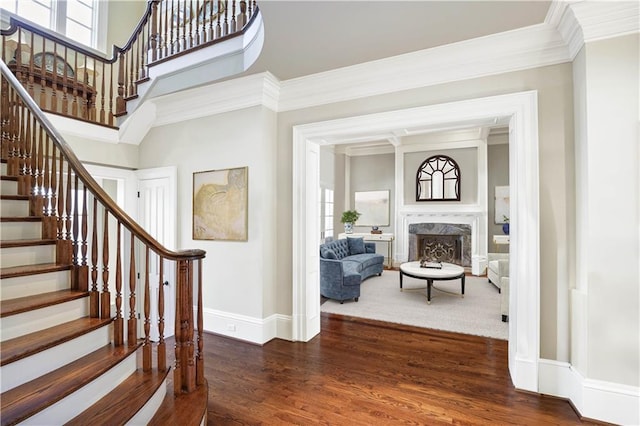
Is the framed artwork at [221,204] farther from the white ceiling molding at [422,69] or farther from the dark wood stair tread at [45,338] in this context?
the dark wood stair tread at [45,338]

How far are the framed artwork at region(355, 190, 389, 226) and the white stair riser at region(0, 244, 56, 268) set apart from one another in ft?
24.4

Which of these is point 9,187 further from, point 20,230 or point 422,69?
point 422,69

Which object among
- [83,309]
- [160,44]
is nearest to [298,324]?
[83,309]

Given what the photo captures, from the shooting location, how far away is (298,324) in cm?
349

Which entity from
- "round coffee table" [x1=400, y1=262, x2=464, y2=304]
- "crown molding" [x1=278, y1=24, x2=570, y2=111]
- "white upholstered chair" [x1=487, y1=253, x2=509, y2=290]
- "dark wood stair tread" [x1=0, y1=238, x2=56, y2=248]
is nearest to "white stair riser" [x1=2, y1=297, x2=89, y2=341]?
"dark wood stair tread" [x1=0, y1=238, x2=56, y2=248]

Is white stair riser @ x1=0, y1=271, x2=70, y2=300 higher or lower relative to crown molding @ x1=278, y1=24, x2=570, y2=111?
lower

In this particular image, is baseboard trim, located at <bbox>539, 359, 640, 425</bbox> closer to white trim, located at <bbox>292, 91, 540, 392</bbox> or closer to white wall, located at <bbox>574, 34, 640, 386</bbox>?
white wall, located at <bbox>574, 34, 640, 386</bbox>

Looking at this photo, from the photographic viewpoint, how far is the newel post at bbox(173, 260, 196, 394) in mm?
2178

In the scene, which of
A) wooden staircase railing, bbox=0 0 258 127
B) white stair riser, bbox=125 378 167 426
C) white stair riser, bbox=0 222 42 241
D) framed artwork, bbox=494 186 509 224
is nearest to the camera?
white stair riser, bbox=125 378 167 426

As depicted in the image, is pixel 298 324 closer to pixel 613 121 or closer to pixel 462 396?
pixel 462 396

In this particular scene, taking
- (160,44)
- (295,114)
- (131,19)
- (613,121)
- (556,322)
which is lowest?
(556,322)

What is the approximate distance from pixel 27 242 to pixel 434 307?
15.6ft

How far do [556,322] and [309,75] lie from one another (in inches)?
128

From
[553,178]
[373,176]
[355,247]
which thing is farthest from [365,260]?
[553,178]
